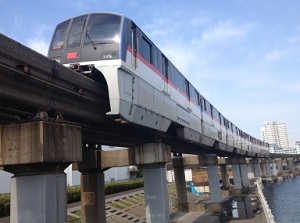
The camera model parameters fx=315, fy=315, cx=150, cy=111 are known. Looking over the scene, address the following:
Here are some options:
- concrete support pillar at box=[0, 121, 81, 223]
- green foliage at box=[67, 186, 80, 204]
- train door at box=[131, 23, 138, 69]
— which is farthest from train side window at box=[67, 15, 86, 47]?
green foliage at box=[67, 186, 80, 204]

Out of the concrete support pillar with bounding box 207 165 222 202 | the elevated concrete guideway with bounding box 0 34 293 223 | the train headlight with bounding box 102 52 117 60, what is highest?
the train headlight with bounding box 102 52 117 60

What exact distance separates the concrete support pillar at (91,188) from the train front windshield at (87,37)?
26.3 feet

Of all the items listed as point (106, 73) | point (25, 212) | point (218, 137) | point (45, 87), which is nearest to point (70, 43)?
Result: point (106, 73)

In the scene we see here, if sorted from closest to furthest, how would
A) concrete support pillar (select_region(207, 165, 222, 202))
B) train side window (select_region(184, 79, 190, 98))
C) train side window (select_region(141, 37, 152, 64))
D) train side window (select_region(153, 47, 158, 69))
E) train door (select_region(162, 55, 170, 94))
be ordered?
1. train side window (select_region(141, 37, 152, 64))
2. train side window (select_region(153, 47, 158, 69))
3. train door (select_region(162, 55, 170, 94))
4. train side window (select_region(184, 79, 190, 98))
5. concrete support pillar (select_region(207, 165, 222, 202))

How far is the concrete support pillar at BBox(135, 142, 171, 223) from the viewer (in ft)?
53.2

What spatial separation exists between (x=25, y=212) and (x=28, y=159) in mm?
1198

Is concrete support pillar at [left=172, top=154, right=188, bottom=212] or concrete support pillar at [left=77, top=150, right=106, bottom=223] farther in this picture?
concrete support pillar at [left=172, top=154, right=188, bottom=212]

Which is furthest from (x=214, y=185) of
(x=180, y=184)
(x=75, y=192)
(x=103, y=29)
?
(x=103, y=29)

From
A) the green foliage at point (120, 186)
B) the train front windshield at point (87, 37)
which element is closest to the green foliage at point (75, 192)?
the green foliage at point (120, 186)

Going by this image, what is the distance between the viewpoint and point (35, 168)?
7496 mm

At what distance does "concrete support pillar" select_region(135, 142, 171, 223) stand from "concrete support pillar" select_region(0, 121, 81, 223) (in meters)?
8.70

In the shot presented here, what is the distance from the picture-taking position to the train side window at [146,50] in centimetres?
1273

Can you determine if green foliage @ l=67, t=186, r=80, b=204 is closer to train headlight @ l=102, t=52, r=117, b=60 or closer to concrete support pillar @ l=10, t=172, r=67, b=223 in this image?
train headlight @ l=102, t=52, r=117, b=60

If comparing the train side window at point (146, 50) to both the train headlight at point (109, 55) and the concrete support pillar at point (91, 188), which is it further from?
the concrete support pillar at point (91, 188)
